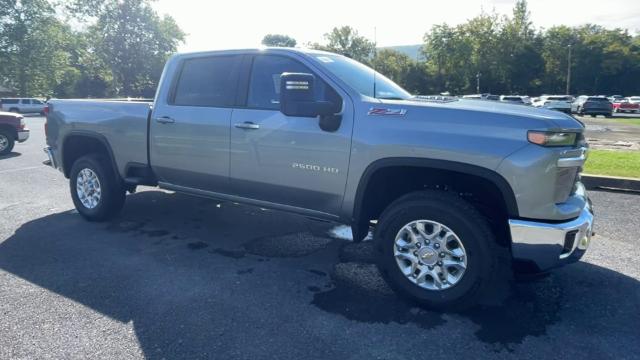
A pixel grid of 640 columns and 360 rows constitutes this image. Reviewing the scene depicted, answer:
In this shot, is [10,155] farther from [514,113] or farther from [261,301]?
[514,113]

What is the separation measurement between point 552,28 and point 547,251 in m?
65.7

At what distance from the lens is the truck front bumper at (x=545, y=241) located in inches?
119

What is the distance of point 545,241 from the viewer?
9.93 feet

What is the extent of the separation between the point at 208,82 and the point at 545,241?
336cm

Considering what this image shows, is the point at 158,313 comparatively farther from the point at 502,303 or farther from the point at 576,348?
the point at 576,348

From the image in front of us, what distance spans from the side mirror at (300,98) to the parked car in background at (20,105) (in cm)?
3822

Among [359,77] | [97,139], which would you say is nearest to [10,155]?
[97,139]

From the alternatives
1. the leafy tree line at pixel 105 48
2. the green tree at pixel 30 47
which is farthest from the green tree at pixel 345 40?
the green tree at pixel 30 47

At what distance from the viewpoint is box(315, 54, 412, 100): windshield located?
3.97 m

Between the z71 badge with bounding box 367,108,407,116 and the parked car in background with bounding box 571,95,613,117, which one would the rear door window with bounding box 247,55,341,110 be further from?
Result: the parked car in background with bounding box 571,95,613,117

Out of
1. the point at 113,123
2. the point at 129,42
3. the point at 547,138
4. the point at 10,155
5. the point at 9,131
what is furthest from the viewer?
the point at 129,42

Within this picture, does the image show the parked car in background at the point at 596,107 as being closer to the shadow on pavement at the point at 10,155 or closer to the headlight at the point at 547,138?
the shadow on pavement at the point at 10,155

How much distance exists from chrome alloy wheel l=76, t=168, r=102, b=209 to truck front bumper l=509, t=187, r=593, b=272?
4575 millimetres

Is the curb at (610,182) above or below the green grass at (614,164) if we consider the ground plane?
below
